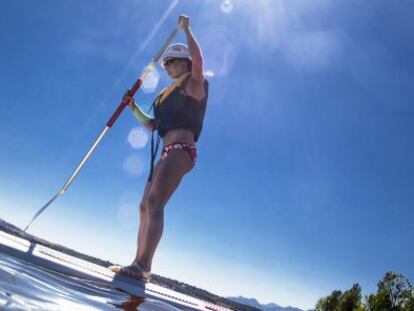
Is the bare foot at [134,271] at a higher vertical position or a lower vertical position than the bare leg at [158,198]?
lower

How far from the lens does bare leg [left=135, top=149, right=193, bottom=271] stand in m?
4.16

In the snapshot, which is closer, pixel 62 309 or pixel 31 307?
pixel 31 307

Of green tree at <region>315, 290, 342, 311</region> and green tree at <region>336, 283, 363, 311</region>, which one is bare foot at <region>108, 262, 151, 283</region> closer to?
green tree at <region>336, 283, 363, 311</region>

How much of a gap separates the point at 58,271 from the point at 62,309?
4.68ft

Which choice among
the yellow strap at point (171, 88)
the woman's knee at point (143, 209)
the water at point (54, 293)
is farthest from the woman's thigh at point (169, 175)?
the water at point (54, 293)

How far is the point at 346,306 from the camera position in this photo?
184 ft

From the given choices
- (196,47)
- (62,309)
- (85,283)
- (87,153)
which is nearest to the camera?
(62,309)

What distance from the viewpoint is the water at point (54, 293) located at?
63.5 inches

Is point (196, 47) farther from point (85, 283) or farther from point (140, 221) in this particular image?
point (85, 283)

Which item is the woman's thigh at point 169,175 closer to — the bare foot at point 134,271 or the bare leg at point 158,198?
the bare leg at point 158,198

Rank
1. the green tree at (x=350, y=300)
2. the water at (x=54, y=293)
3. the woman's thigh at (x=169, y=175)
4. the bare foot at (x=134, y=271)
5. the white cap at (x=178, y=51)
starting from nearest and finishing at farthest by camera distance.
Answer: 1. the water at (x=54, y=293)
2. the bare foot at (x=134, y=271)
3. the woman's thigh at (x=169, y=175)
4. the white cap at (x=178, y=51)
5. the green tree at (x=350, y=300)

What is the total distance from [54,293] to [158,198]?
7.90ft

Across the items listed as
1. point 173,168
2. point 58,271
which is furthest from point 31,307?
point 173,168

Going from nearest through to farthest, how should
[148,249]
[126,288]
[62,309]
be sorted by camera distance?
1. [62,309]
2. [126,288]
3. [148,249]
